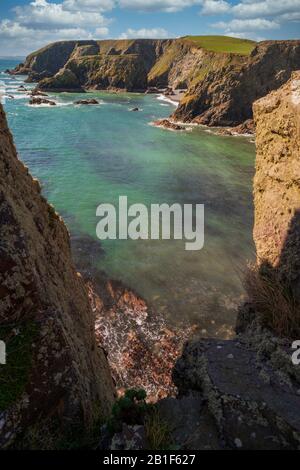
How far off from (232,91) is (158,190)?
52800 mm

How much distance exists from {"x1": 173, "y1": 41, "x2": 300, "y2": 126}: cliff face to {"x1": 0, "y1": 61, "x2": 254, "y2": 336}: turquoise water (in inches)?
378

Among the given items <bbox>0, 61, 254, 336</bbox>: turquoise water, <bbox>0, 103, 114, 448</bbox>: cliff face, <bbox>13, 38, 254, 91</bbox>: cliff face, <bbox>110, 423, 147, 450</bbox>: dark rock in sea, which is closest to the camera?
<bbox>110, 423, 147, 450</bbox>: dark rock in sea

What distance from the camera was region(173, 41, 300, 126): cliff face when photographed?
7744 cm

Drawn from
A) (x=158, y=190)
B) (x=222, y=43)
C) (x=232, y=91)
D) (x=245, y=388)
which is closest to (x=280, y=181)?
(x=245, y=388)

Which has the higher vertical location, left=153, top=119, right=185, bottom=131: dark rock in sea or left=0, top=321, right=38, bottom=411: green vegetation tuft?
left=0, top=321, right=38, bottom=411: green vegetation tuft

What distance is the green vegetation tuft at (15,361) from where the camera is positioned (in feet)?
16.0

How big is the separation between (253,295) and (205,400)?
338cm

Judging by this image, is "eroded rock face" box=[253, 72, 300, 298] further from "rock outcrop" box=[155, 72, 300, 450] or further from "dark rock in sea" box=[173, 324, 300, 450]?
"dark rock in sea" box=[173, 324, 300, 450]

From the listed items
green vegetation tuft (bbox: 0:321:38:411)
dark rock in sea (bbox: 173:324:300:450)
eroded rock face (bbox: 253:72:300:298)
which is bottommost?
dark rock in sea (bbox: 173:324:300:450)

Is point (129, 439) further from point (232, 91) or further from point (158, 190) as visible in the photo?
point (232, 91)

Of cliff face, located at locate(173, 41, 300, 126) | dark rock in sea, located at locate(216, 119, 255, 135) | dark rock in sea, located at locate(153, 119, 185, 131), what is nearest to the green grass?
cliff face, located at locate(173, 41, 300, 126)

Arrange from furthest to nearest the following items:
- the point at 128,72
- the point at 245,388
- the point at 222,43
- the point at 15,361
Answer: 1. the point at 128,72
2. the point at 222,43
3. the point at 245,388
4. the point at 15,361

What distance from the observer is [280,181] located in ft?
32.2

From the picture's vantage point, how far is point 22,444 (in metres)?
4.68
